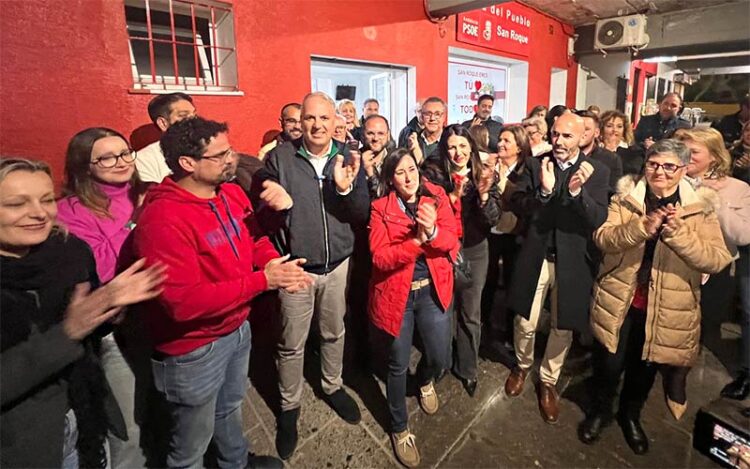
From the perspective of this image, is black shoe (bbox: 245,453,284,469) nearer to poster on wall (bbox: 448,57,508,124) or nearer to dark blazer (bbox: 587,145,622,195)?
dark blazer (bbox: 587,145,622,195)

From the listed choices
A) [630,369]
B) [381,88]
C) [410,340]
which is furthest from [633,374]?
[381,88]

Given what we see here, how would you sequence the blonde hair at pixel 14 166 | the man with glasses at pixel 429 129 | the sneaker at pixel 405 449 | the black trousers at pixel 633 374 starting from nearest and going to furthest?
1. the blonde hair at pixel 14 166
2. the sneaker at pixel 405 449
3. the black trousers at pixel 633 374
4. the man with glasses at pixel 429 129

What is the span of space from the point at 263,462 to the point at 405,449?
2.66ft

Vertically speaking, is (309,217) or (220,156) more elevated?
(220,156)

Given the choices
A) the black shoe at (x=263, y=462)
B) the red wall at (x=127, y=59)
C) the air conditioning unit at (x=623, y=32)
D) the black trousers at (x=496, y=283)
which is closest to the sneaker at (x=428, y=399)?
the black shoe at (x=263, y=462)

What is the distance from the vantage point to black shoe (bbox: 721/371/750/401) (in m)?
2.77

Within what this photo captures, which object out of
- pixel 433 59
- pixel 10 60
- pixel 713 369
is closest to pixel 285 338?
pixel 10 60

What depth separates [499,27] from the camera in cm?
735

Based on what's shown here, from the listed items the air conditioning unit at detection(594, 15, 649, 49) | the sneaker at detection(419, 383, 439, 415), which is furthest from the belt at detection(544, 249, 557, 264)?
the air conditioning unit at detection(594, 15, 649, 49)

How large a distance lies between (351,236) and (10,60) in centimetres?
248

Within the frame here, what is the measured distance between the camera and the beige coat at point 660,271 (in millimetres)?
2066

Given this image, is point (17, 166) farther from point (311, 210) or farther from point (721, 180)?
point (721, 180)

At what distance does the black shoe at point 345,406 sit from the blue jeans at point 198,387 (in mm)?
932

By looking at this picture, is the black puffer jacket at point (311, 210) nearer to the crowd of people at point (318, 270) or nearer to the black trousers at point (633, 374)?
the crowd of people at point (318, 270)
